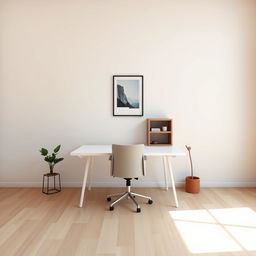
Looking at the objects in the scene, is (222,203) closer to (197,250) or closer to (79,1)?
(197,250)

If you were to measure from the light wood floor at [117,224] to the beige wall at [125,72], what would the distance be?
54 cm

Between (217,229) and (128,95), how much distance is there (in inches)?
88.8

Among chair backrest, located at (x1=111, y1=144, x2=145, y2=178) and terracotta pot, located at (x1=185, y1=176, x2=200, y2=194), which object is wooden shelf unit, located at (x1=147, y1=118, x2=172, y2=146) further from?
chair backrest, located at (x1=111, y1=144, x2=145, y2=178)

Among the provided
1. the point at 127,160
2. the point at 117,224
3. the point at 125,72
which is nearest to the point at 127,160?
the point at 127,160

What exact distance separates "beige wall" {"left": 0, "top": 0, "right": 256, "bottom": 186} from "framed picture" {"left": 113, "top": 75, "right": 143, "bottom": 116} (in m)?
0.11

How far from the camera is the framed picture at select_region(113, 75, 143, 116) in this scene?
12.5ft

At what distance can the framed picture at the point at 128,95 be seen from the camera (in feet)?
12.5

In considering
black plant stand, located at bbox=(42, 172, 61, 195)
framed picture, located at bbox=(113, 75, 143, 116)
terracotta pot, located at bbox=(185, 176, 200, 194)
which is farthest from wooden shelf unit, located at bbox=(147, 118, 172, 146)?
black plant stand, located at bbox=(42, 172, 61, 195)

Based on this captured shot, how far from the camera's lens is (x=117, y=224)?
2.59 meters

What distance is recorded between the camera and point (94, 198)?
11.2 feet

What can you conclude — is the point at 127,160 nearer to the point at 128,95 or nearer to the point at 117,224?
the point at 117,224

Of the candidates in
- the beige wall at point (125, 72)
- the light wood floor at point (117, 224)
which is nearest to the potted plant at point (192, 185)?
the light wood floor at point (117, 224)

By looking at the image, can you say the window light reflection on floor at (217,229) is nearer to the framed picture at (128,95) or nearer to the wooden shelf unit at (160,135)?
the wooden shelf unit at (160,135)

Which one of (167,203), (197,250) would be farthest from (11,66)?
(197,250)
